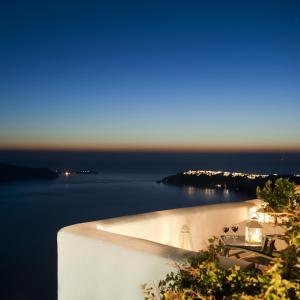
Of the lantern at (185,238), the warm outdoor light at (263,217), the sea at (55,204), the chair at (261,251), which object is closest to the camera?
the chair at (261,251)

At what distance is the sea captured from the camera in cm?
2936

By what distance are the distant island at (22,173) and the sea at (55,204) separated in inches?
94.2

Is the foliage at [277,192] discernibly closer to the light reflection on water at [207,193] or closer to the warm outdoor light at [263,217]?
the warm outdoor light at [263,217]

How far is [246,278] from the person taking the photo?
1.75 metres

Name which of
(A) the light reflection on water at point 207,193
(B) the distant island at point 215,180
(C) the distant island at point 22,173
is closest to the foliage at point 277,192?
Result: (B) the distant island at point 215,180

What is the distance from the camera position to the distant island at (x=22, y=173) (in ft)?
280

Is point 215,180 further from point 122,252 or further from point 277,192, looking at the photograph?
point 122,252

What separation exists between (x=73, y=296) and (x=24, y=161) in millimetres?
84802

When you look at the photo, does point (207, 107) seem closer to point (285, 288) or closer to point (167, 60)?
point (167, 60)

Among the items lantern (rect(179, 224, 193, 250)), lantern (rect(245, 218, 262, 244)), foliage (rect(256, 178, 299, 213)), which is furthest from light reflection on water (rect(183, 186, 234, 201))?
lantern (rect(179, 224, 193, 250))

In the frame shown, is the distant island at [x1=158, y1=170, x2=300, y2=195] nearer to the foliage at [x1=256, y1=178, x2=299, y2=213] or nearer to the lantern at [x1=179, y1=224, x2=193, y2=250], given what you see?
the foliage at [x1=256, y1=178, x2=299, y2=213]

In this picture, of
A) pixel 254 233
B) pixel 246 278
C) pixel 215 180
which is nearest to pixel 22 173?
pixel 215 180

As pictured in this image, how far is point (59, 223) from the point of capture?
43.7 metres

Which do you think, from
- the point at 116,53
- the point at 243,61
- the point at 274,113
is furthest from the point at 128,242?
the point at 274,113
